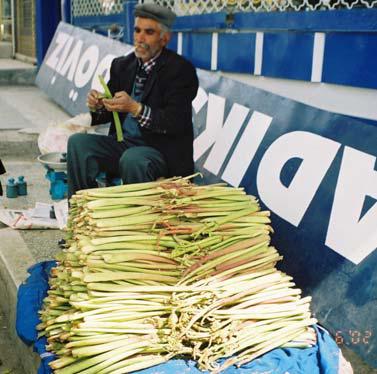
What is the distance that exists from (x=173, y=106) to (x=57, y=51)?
5.35 m

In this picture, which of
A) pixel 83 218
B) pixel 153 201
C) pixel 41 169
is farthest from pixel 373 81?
pixel 41 169

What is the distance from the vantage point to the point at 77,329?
93.4 inches

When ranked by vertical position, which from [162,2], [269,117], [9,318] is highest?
[162,2]

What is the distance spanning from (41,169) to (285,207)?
351 centimetres

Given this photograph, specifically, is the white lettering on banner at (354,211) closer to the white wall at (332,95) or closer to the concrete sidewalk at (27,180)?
the concrete sidewalk at (27,180)

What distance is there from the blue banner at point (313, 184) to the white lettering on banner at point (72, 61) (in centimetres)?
359

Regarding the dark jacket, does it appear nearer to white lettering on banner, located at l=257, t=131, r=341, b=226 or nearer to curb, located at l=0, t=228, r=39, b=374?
white lettering on banner, located at l=257, t=131, r=341, b=226

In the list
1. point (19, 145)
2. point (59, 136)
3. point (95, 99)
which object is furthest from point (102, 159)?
point (19, 145)

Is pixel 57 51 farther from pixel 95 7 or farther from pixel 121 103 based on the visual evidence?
pixel 121 103

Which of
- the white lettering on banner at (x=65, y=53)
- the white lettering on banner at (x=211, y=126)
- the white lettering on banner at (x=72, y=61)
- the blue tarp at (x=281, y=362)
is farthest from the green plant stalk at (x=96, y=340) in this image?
the white lettering on banner at (x=65, y=53)

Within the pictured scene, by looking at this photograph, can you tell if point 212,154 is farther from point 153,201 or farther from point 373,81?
point 153,201

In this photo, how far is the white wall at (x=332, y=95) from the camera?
4141mm

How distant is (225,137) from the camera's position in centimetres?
433

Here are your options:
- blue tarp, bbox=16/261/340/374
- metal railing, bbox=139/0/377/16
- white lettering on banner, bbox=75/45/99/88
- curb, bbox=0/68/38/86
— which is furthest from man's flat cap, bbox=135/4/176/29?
curb, bbox=0/68/38/86
